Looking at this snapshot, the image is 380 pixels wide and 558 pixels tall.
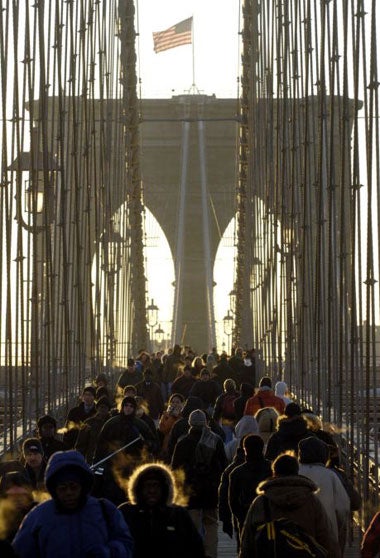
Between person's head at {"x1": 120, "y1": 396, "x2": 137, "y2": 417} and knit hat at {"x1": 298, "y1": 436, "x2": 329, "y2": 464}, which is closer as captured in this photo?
knit hat at {"x1": 298, "y1": 436, "x2": 329, "y2": 464}

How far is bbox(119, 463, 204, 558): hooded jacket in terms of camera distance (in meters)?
4.99

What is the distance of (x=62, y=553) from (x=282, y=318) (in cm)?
1911

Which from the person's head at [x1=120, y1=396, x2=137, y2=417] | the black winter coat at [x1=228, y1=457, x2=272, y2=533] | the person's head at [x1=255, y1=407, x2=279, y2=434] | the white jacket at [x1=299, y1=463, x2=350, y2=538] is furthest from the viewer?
the person's head at [x1=255, y1=407, x2=279, y2=434]

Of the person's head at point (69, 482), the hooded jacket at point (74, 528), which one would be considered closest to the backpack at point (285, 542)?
the hooded jacket at point (74, 528)

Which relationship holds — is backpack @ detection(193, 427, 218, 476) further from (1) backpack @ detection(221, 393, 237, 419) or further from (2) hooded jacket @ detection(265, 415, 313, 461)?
(1) backpack @ detection(221, 393, 237, 419)

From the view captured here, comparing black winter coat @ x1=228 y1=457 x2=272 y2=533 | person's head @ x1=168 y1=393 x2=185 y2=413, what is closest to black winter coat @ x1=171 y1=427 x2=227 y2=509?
black winter coat @ x1=228 y1=457 x2=272 y2=533

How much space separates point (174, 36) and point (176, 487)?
114ft

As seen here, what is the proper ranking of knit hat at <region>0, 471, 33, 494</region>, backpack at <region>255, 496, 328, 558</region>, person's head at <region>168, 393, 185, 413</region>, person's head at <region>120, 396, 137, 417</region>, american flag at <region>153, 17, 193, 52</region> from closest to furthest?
1. backpack at <region>255, 496, 328, 558</region>
2. knit hat at <region>0, 471, 33, 494</region>
3. person's head at <region>120, 396, 137, 417</region>
4. person's head at <region>168, 393, 185, 413</region>
5. american flag at <region>153, 17, 193, 52</region>

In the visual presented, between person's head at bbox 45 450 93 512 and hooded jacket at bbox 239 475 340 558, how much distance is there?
0.81m

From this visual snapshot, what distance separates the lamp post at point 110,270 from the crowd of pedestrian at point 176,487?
1138cm

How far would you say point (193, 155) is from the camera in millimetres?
50000

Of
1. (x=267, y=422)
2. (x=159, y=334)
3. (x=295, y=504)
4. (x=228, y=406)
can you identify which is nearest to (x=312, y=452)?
(x=295, y=504)

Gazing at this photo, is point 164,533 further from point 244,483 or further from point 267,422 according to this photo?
point 267,422

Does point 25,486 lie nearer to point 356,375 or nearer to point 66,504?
point 66,504
